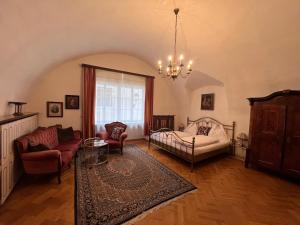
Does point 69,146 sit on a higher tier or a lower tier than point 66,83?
lower

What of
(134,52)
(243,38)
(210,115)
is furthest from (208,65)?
(134,52)

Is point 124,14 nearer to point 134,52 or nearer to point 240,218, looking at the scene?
point 134,52

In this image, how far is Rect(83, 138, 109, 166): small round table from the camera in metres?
3.62

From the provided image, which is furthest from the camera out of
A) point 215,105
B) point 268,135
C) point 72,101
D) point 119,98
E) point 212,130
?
point 119,98

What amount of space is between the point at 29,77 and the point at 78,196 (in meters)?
3.15

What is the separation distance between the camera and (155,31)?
368 centimetres

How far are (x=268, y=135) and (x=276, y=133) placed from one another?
176 mm

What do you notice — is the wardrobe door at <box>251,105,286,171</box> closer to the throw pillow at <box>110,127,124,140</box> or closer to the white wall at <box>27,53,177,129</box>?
the throw pillow at <box>110,127,124,140</box>

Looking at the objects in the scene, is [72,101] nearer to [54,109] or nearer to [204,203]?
[54,109]

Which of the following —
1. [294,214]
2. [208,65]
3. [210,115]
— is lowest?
[294,214]

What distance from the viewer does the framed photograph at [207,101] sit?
18.0 feet

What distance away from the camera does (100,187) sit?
2666 mm

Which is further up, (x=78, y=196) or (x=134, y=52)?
(x=134, y=52)

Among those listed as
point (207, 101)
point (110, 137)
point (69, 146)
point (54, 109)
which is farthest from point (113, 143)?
point (207, 101)
